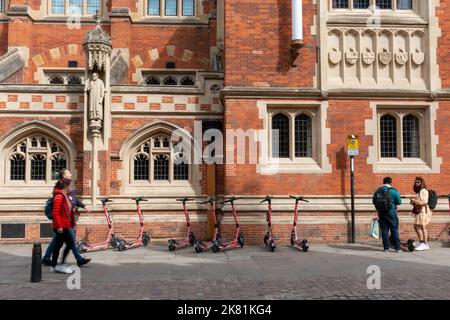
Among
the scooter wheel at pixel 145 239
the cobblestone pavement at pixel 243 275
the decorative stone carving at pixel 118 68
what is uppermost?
the decorative stone carving at pixel 118 68

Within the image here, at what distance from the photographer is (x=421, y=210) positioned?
11070 mm

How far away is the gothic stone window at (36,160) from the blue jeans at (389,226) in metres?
8.58

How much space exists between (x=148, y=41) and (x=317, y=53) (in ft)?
Answer: 24.9

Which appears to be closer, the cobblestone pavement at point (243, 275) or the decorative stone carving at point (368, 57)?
the cobblestone pavement at point (243, 275)

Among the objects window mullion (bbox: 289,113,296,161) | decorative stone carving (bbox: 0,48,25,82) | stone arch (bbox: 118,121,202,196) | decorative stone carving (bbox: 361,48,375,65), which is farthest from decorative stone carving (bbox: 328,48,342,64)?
decorative stone carving (bbox: 0,48,25,82)

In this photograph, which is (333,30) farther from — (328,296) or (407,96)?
(328,296)

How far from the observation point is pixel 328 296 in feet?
21.6

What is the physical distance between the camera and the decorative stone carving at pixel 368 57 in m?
12.6

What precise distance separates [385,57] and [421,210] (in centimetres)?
434

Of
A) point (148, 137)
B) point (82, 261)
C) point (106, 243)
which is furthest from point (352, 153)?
point (82, 261)

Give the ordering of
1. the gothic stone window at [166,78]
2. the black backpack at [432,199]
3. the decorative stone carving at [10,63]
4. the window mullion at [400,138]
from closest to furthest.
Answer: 1. the black backpack at [432,199]
2. the window mullion at [400,138]
3. the decorative stone carving at [10,63]
4. the gothic stone window at [166,78]

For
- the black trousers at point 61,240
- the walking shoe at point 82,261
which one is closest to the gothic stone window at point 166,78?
the walking shoe at point 82,261

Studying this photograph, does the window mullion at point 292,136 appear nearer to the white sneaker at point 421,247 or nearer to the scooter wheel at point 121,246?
the white sneaker at point 421,247

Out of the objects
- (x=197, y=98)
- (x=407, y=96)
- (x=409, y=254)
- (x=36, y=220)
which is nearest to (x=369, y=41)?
(x=407, y=96)
